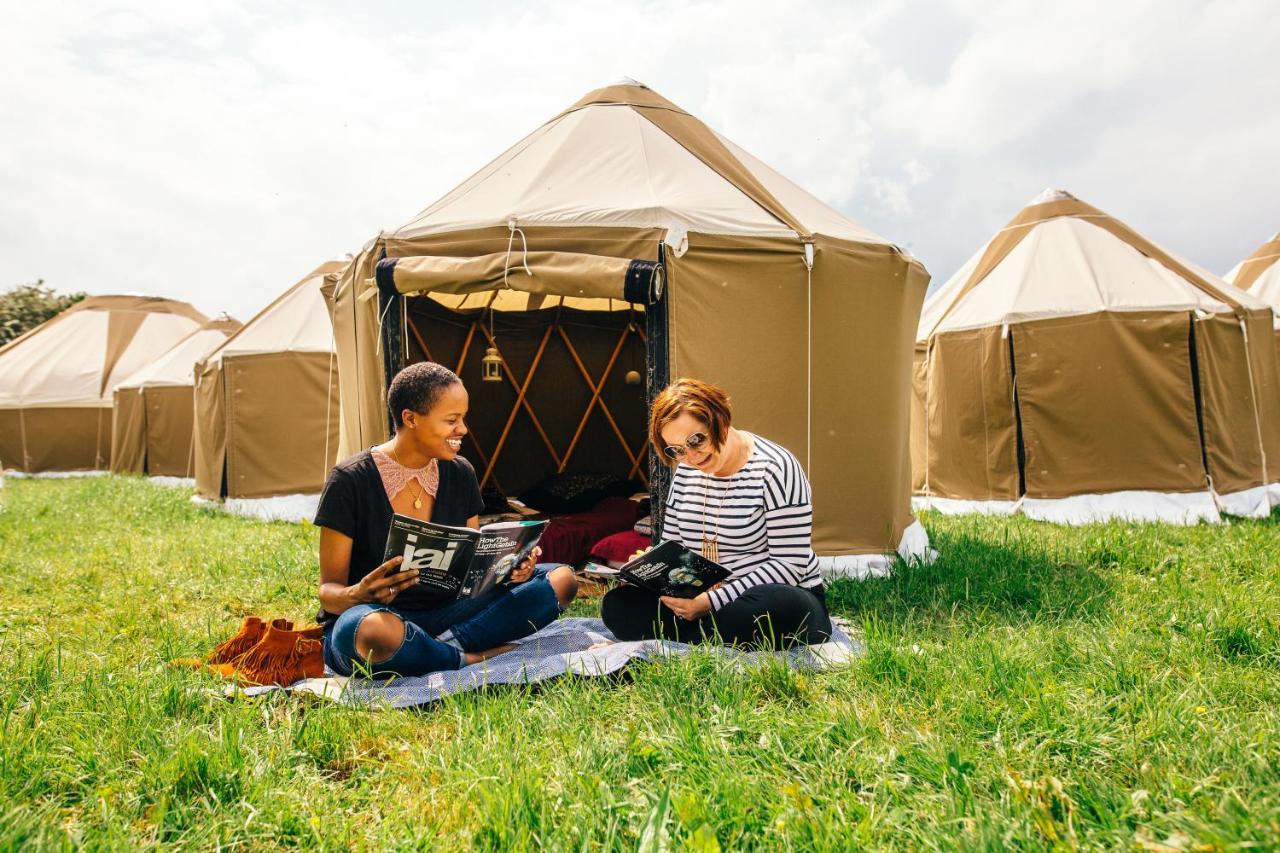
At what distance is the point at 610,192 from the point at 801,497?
1905 mm

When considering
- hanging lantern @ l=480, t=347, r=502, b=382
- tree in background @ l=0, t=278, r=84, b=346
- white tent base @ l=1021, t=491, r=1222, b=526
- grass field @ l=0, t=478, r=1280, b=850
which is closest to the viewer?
grass field @ l=0, t=478, r=1280, b=850

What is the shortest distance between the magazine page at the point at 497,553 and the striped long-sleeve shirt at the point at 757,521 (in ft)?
1.59

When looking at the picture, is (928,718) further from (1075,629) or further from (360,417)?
(360,417)

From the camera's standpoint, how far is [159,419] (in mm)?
10055

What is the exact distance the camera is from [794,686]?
202 centimetres

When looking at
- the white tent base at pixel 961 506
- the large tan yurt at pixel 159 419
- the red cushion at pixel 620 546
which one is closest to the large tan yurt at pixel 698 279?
the red cushion at pixel 620 546

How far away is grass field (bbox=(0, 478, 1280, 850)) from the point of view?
52.7 inches

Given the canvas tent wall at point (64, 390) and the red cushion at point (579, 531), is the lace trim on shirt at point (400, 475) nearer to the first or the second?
the red cushion at point (579, 531)

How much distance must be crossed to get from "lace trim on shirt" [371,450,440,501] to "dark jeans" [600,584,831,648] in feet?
2.25

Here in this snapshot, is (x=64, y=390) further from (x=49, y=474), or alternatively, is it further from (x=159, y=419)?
(x=159, y=419)

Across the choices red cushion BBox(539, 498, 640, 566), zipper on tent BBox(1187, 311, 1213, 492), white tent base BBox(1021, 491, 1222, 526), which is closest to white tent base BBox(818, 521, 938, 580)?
red cushion BBox(539, 498, 640, 566)

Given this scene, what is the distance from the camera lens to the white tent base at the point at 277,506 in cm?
641

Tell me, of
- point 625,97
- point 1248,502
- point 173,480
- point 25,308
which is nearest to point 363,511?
point 625,97

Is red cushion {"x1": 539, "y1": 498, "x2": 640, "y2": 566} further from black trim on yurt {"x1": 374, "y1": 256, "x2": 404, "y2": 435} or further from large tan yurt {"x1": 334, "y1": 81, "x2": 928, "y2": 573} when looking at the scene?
black trim on yurt {"x1": 374, "y1": 256, "x2": 404, "y2": 435}
